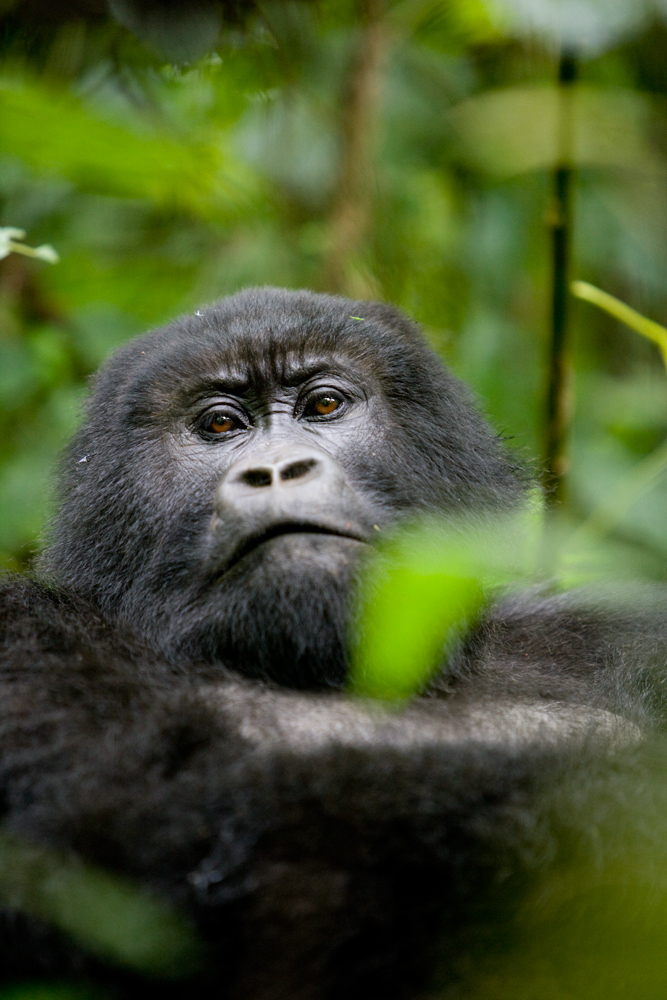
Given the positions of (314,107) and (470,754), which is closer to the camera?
(470,754)

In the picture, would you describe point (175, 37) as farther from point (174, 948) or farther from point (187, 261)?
point (187, 261)

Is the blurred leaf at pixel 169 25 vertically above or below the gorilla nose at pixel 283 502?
above

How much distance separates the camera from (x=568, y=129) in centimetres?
354

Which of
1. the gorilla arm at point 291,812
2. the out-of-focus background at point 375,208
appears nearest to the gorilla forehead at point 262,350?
the out-of-focus background at point 375,208

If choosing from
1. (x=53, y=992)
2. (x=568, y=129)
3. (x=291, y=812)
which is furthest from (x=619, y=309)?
(x=53, y=992)

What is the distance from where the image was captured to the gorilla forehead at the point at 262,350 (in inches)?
116

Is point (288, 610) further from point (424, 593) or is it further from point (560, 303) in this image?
point (560, 303)

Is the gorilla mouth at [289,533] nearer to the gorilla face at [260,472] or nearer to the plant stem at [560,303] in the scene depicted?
the gorilla face at [260,472]

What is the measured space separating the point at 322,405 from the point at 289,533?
0.64 metres

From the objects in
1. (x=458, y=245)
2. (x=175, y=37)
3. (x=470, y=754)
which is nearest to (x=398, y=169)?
(x=458, y=245)

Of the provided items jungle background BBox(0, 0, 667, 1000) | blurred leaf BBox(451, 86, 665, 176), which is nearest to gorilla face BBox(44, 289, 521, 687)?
jungle background BBox(0, 0, 667, 1000)

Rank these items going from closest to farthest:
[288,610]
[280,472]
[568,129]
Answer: [288,610] → [280,472] → [568,129]

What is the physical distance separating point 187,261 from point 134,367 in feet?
7.95

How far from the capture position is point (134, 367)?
3.09 metres
